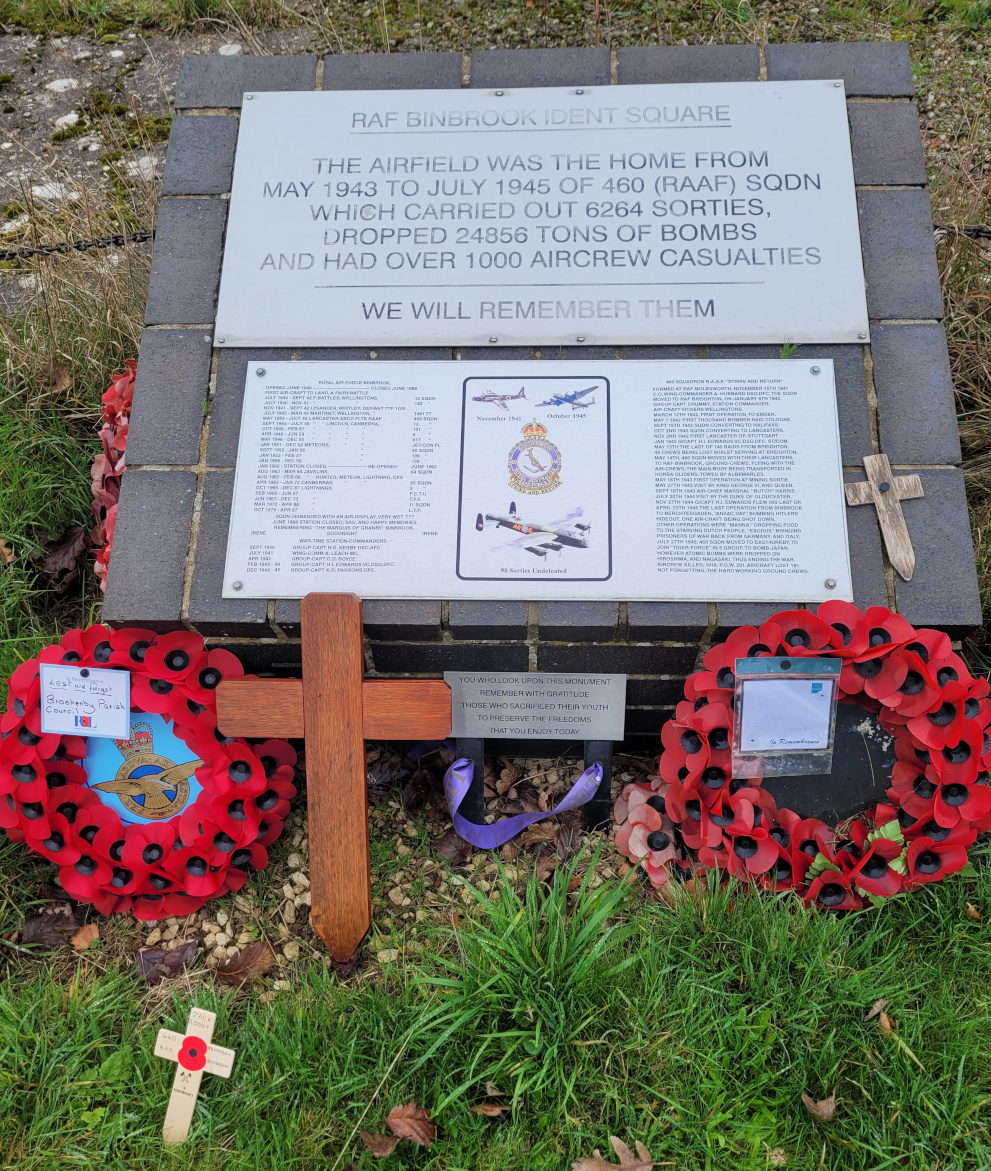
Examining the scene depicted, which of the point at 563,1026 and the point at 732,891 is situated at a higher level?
the point at 732,891

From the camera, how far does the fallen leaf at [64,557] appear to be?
2.86 m

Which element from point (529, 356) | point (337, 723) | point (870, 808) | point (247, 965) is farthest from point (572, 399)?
point (247, 965)

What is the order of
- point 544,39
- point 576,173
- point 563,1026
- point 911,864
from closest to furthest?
point 563,1026 → point 911,864 → point 576,173 → point 544,39

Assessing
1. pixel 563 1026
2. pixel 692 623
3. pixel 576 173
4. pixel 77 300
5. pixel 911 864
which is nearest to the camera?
pixel 563 1026

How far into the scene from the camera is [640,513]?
2.26 m

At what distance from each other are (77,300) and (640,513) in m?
2.41

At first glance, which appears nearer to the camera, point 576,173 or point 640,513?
point 640,513

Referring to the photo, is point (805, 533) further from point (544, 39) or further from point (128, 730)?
point (544, 39)

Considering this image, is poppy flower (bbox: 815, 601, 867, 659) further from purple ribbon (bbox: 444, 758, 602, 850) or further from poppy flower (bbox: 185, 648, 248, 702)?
poppy flower (bbox: 185, 648, 248, 702)

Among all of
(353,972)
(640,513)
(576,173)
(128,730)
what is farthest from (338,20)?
(353,972)

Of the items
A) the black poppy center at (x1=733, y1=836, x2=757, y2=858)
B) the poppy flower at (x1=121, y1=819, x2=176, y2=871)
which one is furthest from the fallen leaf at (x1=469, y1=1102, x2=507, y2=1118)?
the poppy flower at (x1=121, y1=819, x2=176, y2=871)

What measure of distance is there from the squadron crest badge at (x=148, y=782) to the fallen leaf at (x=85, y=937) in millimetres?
304

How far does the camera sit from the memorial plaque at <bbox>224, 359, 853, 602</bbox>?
2227 millimetres

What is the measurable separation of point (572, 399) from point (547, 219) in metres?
0.56
